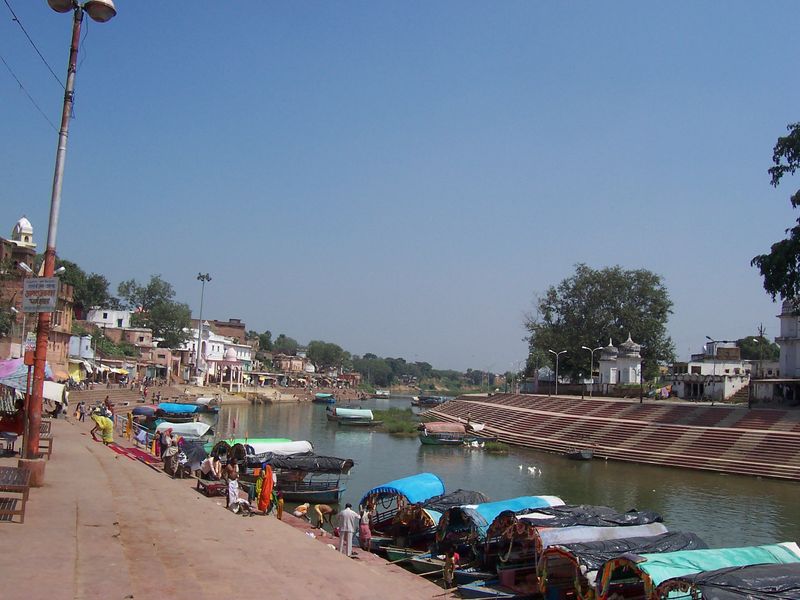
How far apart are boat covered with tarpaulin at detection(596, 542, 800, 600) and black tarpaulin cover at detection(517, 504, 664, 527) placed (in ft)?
8.99

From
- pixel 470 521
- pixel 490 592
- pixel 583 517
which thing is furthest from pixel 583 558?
pixel 470 521

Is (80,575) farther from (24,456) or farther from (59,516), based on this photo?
(24,456)

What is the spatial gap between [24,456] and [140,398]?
53606mm

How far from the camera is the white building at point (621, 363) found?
7219 cm

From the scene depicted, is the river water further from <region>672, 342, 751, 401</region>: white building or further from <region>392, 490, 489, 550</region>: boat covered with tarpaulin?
<region>672, 342, 751, 401</region>: white building

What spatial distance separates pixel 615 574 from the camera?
12.8 meters

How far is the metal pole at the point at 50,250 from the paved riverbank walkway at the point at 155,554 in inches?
46.2

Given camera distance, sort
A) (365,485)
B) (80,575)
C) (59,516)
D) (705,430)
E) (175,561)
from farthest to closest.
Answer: (705,430)
(365,485)
(59,516)
(175,561)
(80,575)

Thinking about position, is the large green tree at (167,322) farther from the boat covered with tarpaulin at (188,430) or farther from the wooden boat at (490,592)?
the wooden boat at (490,592)

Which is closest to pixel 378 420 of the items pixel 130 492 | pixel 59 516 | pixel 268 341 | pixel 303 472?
pixel 303 472

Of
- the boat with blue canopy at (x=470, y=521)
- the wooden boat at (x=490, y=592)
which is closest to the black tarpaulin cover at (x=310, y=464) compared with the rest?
the boat with blue canopy at (x=470, y=521)

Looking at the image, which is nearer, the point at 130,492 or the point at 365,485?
the point at 130,492

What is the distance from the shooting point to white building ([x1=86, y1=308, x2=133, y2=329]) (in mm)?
95688

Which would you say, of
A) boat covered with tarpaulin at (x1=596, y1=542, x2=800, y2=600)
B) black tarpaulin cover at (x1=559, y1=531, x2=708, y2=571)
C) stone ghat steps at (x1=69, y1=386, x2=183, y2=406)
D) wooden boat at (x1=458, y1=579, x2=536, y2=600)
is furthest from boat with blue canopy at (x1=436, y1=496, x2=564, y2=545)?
stone ghat steps at (x1=69, y1=386, x2=183, y2=406)
